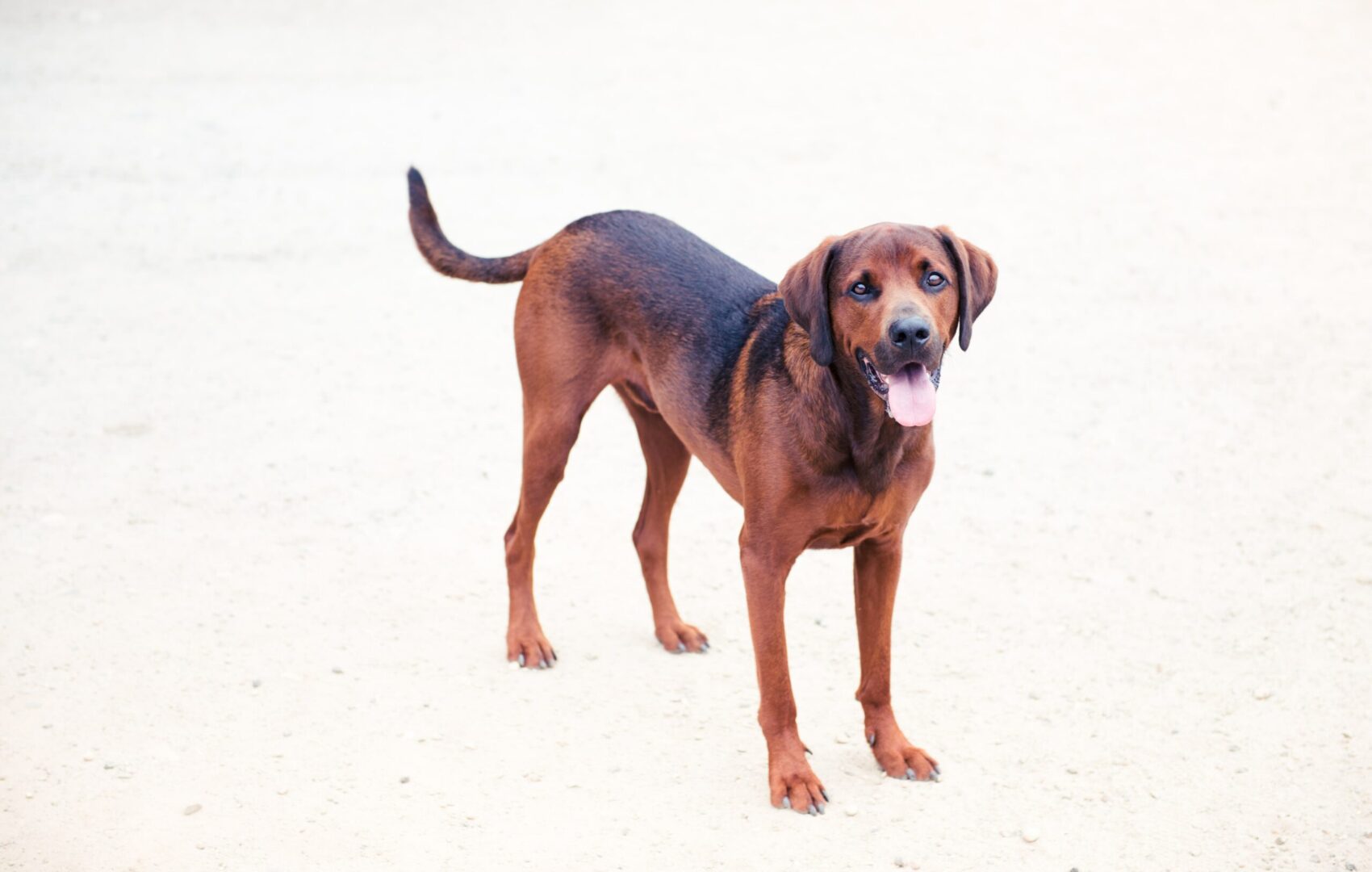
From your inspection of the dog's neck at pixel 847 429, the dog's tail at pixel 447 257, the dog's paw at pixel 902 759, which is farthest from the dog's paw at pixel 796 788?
the dog's tail at pixel 447 257

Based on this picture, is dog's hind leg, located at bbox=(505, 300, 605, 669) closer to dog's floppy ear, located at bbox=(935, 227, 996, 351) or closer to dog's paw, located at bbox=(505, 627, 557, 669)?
dog's paw, located at bbox=(505, 627, 557, 669)

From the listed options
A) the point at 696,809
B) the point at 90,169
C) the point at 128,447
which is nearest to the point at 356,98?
the point at 90,169

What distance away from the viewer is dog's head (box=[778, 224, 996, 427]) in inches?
167

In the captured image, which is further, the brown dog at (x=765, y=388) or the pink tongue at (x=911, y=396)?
the brown dog at (x=765, y=388)

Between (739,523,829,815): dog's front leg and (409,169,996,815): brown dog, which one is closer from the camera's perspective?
(409,169,996,815): brown dog

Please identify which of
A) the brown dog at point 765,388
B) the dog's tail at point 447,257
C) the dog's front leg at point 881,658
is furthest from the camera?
the dog's tail at point 447,257

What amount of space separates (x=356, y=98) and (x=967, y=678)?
33.7 feet

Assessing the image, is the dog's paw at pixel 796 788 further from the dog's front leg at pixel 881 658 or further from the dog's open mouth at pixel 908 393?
the dog's open mouth at pixel 908 393

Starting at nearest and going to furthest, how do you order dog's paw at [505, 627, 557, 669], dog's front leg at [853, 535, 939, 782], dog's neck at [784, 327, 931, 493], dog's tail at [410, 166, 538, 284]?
dog's neck at [784, 327, 931, 493]
dog's front leg at [853, 535, 939, 782]
dog's paw at [505, 627, 557, 669]
dog's tail at [410, 166, 538, 284]

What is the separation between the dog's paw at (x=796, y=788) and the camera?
15.8ft

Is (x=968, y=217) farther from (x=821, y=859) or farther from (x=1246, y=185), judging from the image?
(x=821, y=859)

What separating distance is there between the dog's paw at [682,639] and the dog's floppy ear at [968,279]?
2.02 metres

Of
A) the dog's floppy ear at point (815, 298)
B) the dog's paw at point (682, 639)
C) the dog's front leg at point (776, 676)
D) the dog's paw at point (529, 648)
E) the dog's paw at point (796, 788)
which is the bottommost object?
the dog's paw at point (529, 648)

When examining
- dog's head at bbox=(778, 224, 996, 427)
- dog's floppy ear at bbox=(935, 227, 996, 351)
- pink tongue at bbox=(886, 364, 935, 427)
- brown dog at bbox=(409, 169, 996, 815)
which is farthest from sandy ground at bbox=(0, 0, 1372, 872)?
dog's floppy ear at bbox=(935, 227, 996, 351)
